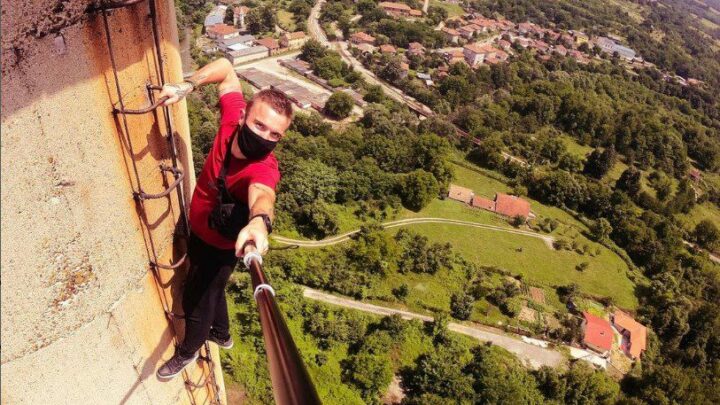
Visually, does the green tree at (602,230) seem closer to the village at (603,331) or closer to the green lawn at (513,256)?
the green lawn at (513,256)

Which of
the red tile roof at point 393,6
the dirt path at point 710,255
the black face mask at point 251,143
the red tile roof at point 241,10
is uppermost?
the black face mask at point 251,143

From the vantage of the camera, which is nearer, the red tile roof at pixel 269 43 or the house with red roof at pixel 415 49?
the red tile roof at pixel 269 43

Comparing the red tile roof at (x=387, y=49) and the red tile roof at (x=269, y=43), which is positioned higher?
the red tile roof at (x=269, y=43)

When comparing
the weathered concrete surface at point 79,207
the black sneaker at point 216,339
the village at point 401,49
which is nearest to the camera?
the weathered concrete surface at point 79,207

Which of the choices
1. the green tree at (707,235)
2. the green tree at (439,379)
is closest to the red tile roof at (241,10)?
the green tree at (439,379)

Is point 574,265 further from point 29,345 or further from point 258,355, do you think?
point 29,345

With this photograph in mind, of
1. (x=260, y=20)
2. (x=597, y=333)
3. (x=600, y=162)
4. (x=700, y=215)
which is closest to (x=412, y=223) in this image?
(x=597, y=333)

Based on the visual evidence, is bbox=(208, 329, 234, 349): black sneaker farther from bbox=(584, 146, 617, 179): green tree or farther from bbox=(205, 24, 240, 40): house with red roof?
bbox=(205, 24, 240, 40): house with red roof

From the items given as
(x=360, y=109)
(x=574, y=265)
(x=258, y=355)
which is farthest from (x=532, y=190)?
(x=258, y=355)
